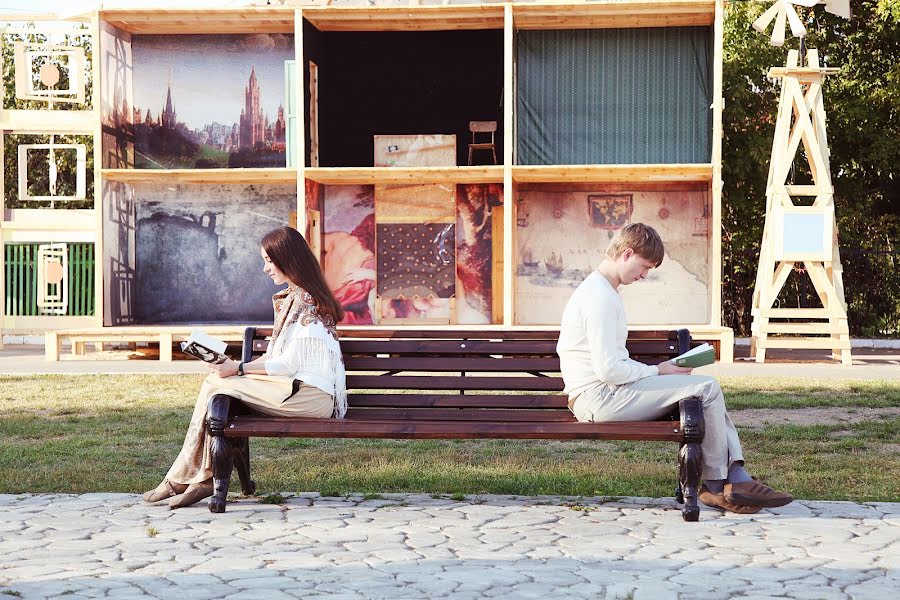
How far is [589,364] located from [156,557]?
7.90 feet

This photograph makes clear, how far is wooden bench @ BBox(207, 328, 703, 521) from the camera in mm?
6324

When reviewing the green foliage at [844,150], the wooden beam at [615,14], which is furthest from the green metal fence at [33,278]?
the green foliage at [844,150]

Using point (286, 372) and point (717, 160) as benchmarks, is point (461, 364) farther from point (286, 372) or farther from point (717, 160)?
point (717, 160)

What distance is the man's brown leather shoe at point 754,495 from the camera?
6262 mm

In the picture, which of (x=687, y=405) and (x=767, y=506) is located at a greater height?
(x=687, y=405)

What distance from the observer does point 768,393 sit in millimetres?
12711

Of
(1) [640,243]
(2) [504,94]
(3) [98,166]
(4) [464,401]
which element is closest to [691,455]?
(1) [640,243]

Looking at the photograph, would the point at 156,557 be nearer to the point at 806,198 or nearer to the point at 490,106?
the point at 490,106

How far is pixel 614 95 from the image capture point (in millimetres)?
18781

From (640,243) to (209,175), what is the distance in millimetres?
13410

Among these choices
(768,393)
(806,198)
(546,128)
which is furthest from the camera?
(806,198)

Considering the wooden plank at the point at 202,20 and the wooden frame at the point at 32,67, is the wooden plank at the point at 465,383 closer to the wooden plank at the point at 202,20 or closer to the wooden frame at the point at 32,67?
the wooden plank at the point at 202,20

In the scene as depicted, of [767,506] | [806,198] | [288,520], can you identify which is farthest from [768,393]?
[806,198]

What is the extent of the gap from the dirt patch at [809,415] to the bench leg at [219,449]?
5271 mm
